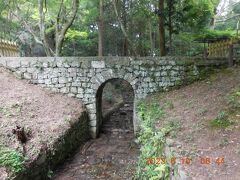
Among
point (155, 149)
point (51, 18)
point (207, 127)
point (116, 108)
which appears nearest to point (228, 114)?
point (207, 127)

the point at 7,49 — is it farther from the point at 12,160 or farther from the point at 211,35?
the point at 211,35

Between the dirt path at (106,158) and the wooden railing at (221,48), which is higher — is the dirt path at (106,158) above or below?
below

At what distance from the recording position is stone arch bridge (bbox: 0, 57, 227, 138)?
10.3 metres

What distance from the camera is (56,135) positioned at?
7238 mm

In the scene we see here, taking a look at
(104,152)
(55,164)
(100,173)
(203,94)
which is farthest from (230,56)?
(55,164)

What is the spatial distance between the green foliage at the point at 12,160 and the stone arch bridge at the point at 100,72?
5.29m

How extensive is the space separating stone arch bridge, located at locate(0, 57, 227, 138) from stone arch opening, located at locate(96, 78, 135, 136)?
0.62 metres

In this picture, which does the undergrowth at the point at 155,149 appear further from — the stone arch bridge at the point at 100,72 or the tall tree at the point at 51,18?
the tall tree at the point at 51,18

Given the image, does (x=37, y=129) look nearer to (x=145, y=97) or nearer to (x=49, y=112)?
(x=49, y=112)

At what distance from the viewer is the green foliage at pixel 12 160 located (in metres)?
5.13


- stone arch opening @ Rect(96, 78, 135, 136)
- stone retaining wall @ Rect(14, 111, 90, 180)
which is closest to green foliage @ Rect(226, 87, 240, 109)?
stone retaining wall @ Rect(14, 111, 90, 180)

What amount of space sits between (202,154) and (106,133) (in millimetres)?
7670

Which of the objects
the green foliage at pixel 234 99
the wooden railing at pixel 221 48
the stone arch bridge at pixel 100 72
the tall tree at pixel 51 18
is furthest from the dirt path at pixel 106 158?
the wooden railing at pixel 221 48

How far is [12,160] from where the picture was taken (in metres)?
5.30
